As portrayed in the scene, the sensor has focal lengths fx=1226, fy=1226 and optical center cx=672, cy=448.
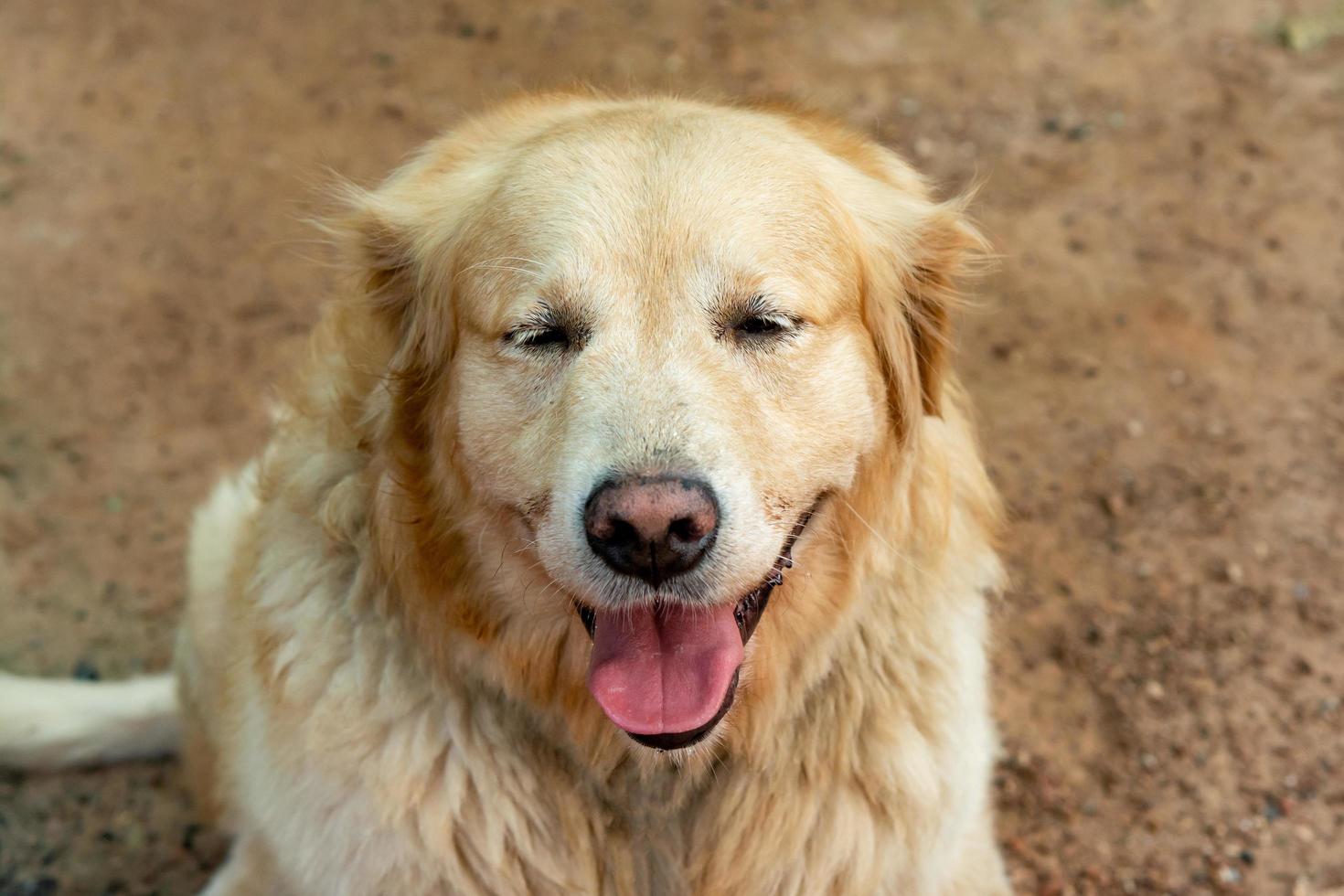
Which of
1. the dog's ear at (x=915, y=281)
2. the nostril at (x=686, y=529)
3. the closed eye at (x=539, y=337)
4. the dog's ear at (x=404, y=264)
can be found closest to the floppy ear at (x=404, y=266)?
the dog's ear at (x=404, y=264)

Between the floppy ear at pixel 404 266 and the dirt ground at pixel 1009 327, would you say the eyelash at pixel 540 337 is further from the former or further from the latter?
the dirt ground at pixel 1009 327

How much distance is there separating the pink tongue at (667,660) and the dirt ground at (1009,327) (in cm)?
122

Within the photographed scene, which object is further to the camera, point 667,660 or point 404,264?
point 404,264

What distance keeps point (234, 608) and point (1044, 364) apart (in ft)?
10.4

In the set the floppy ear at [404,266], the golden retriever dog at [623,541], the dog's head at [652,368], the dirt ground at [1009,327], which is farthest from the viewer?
the dirt ground at [1009,327]

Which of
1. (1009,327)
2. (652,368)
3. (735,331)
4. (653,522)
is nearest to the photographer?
(653,522)

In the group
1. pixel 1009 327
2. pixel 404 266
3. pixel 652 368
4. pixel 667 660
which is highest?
pixel 652 368

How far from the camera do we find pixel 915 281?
9.00 feet

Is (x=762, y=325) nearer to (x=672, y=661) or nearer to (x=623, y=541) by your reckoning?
(x=623, y=541)

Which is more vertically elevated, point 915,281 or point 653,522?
point 915,281

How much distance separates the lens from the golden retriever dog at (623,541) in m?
2.36

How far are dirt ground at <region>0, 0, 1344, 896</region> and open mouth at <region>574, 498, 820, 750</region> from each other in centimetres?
123

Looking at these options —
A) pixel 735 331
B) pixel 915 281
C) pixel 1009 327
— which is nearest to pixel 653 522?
pixel 735 331

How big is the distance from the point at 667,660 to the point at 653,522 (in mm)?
411
